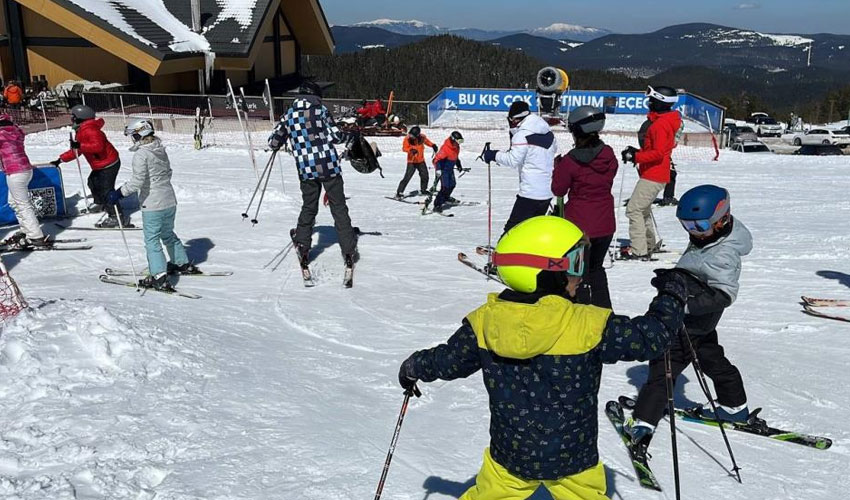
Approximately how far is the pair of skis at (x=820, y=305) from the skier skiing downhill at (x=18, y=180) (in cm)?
851

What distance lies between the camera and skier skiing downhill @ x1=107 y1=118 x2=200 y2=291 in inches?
278

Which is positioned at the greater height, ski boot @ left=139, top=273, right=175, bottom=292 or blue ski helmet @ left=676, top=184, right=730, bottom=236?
blue ski helmet @ left=676, top=184, right=730, bottom=236

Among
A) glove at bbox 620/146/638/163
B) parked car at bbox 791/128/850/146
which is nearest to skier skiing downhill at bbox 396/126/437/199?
glove at bbox 620/146/638/163

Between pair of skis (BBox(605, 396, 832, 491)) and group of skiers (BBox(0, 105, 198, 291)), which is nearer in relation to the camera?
pair of skis (BBox(605, 396, 832, 491))

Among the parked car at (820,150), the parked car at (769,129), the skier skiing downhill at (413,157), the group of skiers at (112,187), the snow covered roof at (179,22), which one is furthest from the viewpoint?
the parked car at (769,129)

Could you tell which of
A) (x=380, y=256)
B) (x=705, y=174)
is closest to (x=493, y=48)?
(x=705, y=174)

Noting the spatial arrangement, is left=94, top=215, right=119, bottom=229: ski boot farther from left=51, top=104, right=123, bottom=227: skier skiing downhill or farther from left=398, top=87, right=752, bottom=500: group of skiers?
left=398, top=87, right=752, bottom=500: group of skiers

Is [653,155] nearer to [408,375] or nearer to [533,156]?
[533,156]

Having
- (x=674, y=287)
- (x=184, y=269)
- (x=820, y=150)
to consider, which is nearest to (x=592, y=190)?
(x=674, y=287)

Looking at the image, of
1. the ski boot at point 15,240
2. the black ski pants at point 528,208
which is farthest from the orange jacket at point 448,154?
the ski boot at point 15,240

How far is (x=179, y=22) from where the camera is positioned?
85.6 ft

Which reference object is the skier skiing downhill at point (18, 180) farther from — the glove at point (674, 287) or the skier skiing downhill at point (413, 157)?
the glove at point (674, 287)

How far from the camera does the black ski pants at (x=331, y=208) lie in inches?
301

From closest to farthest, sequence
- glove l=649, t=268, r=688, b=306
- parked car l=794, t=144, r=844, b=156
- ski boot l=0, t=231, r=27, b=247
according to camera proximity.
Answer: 1. glove l=649, t=268, r=688, b=306
2. ski boot l=0, t=231, r=27, b=247
3. parked car l=794, t=144, r=844, b=156
